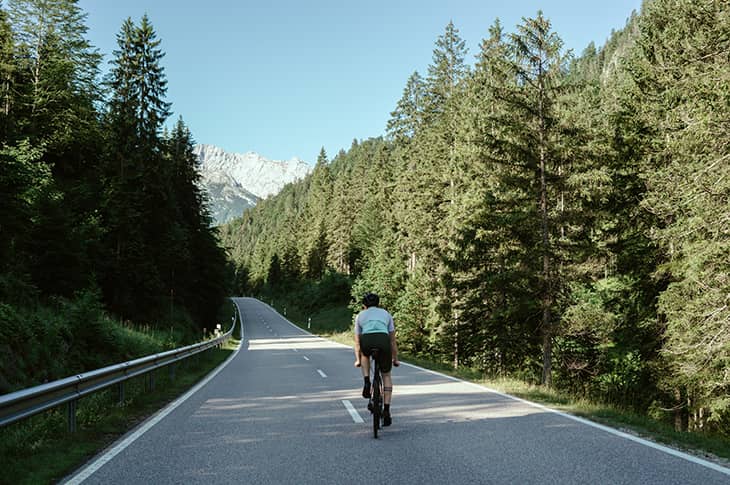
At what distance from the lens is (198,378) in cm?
1419

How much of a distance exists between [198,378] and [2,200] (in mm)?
8043

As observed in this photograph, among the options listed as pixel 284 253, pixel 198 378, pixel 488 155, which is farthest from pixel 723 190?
pixel 284 253

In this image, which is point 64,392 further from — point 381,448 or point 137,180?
point 137,180

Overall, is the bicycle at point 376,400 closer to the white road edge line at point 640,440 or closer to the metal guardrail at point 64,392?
the white road edge line at point 640,440

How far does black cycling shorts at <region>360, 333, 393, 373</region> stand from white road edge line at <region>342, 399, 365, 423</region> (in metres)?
1.20

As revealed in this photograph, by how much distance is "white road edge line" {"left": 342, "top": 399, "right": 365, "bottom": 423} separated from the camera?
25.6ft

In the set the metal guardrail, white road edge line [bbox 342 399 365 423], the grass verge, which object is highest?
the metal guardrail

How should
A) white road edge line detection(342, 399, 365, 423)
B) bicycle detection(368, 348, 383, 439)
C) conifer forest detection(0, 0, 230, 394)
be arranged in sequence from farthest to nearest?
conifer forest detection(0, 0, 230, 394), white road edge line detection(342, 399, 365, 423), bicycle detection(368, 348, 383, 439)

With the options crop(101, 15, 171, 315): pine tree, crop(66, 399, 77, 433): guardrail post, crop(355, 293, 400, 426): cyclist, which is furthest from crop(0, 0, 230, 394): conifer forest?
crop(355, 293, 400, 426): cyclist

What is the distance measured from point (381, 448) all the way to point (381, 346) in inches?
57.4

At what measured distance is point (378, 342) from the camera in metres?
7.08

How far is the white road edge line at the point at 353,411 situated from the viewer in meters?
→ 7.79

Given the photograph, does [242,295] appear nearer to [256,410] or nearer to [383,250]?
[383,250]

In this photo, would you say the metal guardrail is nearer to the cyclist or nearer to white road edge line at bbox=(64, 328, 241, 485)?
white road edge line at bbox=(64, 328, 241, 485)
